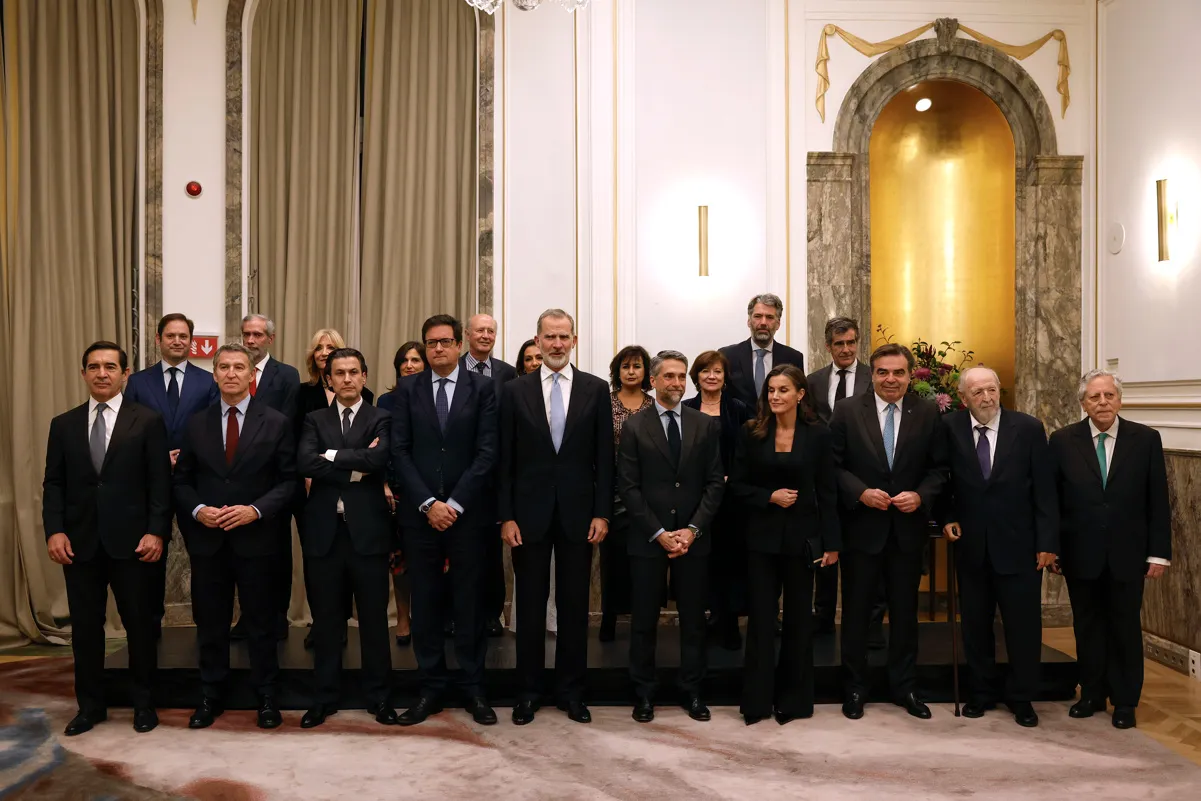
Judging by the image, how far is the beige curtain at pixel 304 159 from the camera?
6.49 meters

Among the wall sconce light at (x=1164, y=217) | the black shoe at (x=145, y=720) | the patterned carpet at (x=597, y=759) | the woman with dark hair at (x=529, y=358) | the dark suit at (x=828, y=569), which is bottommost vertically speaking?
the patterned carpet at (x=597, y=759)

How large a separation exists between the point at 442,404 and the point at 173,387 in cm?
152

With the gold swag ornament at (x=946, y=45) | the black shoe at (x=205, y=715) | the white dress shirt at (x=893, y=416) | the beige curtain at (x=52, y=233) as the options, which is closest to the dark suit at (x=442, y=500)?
the black shoe at (x=205, y=715)

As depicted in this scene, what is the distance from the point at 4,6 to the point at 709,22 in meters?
4.37

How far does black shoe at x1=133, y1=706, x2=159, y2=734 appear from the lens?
14.1 feet

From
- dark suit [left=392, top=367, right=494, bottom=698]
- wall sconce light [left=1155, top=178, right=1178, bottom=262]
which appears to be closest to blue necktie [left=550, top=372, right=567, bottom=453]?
dark suit [left=392, top=367, right=494, bottom=698]

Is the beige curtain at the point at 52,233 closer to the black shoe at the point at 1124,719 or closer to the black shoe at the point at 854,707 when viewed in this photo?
the black shoe at the point at 854,707

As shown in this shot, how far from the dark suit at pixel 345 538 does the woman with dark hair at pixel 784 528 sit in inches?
62.3

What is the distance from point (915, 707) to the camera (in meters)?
4.53

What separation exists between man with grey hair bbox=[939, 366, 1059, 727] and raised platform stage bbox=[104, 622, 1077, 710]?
24 centimetres

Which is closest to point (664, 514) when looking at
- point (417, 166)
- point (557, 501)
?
point (557, 501)

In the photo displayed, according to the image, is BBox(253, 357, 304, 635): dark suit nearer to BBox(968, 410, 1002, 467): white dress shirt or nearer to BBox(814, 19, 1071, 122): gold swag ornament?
BBox(968, 410, 1002, 467): white dress shirt

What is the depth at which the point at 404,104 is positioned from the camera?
21.6 ft

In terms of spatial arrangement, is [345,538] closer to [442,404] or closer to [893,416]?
[442,404]
